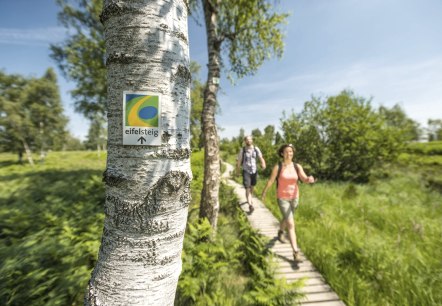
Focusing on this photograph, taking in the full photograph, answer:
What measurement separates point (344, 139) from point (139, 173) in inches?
582

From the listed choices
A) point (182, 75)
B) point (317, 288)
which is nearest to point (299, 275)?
point (317, 288)

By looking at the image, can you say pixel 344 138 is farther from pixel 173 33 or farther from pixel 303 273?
pixel 173 33

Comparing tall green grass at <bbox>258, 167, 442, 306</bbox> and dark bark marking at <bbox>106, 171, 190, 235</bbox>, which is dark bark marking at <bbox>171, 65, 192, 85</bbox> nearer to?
dark bark marking at <bbox>106, 171, 190, 235</bbox>

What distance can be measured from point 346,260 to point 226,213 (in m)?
3.66

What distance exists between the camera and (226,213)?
6793 mm

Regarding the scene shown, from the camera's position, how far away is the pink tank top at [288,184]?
4203 millimetres

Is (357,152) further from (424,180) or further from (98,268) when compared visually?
(98,268)

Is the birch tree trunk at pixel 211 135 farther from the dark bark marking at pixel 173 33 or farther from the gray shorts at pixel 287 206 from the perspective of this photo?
the dark bark marking at pixel 173 33

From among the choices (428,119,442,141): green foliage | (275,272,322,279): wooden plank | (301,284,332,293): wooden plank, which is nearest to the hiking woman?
(275,272,322,279): wooden plank

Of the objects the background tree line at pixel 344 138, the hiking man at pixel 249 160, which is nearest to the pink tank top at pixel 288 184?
the hiking man at pixel 249 160

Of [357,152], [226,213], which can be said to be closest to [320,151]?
[357,152]

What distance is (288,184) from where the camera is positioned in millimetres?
4219

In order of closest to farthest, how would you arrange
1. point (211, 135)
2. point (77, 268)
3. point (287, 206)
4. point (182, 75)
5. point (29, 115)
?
point (182, 75)
point (77, 268)
point (287, 206)
point (211, 135)
point (29, 115)

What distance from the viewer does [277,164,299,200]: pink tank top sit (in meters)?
4.20
